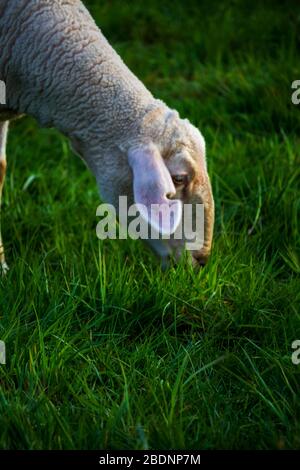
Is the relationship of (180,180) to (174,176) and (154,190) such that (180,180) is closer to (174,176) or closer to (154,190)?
(174,176)

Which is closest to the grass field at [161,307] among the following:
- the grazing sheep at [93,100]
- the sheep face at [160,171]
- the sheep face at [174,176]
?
the sheep face at [174,176]

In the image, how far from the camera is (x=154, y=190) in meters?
3.23

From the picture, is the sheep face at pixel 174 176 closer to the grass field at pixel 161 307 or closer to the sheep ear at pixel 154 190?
the sheep ear at pixel 154 190

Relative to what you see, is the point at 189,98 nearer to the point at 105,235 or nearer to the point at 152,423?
the point at 105,235

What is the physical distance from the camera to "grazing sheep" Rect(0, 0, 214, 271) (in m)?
3.42

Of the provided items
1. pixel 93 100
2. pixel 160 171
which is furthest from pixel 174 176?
pixel 93 100

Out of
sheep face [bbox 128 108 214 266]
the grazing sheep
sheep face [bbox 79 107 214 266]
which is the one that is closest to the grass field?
sheep face [bbox 128 108 214 266]

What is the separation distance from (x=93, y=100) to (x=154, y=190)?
1.61ft

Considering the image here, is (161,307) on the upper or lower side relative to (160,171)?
lower

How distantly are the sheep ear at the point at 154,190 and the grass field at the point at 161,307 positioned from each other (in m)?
0.40

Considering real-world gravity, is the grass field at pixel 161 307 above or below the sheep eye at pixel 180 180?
below

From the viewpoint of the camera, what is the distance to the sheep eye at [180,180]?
3.43 meters

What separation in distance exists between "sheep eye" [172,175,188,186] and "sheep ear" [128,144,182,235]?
0.34ft
